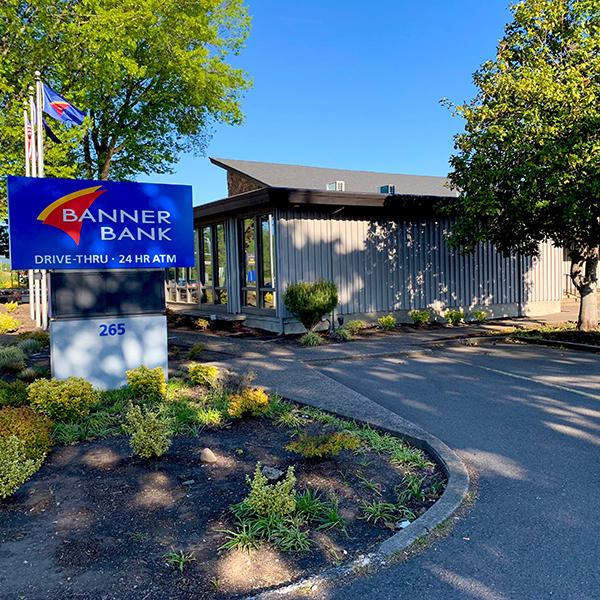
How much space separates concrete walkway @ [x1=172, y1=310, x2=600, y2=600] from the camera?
9.53ft

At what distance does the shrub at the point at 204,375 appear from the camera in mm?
7294

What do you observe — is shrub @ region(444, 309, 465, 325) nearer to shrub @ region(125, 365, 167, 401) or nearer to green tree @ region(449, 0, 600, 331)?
green tree @ region(449, 0, 600, 331)

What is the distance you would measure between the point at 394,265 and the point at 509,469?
11.4 metres

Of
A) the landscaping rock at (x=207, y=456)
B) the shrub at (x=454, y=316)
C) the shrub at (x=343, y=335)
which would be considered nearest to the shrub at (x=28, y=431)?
the landscaping rock at (x=207, y=456)

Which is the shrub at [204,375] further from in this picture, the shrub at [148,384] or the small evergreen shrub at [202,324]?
the small evergreen shrub at [202,324]

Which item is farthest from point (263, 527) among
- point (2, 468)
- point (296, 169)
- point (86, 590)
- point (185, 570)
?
point (296, 169)

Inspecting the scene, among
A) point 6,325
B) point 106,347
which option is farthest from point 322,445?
point 6,325

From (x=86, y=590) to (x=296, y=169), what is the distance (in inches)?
757

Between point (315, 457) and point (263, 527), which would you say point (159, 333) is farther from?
point (263, 527)

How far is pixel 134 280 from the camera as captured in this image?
24.9 feet

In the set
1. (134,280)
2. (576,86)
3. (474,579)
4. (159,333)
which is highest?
(576,86)

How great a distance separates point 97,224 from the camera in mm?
7266

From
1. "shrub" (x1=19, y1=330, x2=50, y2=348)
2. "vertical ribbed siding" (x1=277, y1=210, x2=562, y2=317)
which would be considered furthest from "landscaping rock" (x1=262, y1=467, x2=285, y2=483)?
"vertical ribbed siding" (x1=277, y1=210, x2=562, y2=317)

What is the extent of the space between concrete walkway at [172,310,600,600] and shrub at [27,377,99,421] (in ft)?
8.85
